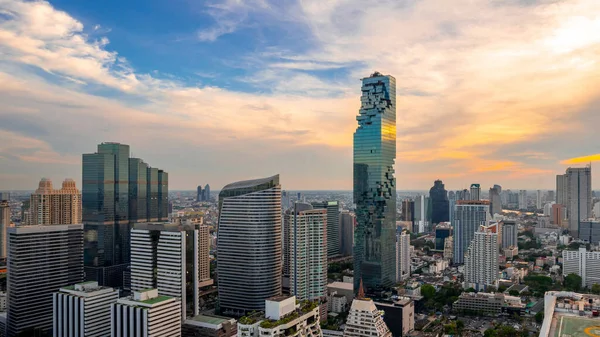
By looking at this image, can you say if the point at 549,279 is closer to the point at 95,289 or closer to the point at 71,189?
the point at 95,289

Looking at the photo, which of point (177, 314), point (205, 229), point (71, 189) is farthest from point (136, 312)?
point (71, 189)

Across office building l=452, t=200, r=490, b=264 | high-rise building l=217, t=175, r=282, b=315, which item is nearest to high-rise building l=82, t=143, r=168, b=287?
high-rise building l=217, t=175, r=282, b=315

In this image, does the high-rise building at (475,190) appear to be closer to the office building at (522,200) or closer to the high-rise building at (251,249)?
the office building at (522,200)

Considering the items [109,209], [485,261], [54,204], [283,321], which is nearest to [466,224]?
[485,261]

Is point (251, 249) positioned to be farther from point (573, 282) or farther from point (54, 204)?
point (573, 282)

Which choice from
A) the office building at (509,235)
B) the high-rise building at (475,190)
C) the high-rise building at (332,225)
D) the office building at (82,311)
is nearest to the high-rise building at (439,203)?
the high-rise building at (475,190)

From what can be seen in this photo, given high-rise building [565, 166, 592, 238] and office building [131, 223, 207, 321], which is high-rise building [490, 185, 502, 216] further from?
office building [131, 223, 207, 321]
